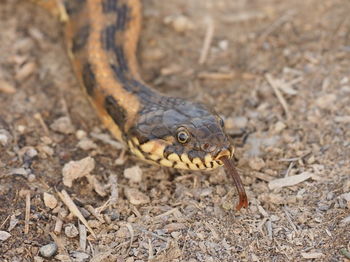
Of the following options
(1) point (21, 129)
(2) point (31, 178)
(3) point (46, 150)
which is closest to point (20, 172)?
(2) point (31, 178)

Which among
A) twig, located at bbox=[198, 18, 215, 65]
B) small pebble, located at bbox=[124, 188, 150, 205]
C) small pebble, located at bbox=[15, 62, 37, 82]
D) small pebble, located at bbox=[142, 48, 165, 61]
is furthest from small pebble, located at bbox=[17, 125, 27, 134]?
twig, located at bbox=[198, 18, 215, 65]

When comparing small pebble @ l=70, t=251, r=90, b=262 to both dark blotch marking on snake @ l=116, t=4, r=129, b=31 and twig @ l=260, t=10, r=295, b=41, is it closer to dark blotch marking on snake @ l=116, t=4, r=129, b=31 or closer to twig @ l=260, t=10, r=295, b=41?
dark blotch marking on snake @ l=116, t=4, r=129, b=31

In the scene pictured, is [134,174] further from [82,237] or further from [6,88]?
[6,88]

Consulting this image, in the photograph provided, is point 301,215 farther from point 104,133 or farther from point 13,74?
point 13,74

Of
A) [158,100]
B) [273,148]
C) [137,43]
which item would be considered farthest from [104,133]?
[273,148]

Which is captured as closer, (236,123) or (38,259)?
(38,259)

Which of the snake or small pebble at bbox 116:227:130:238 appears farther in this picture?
the snake

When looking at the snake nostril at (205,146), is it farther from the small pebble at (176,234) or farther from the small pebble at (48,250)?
the small pebble at (48,250)

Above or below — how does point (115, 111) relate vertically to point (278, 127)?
above
